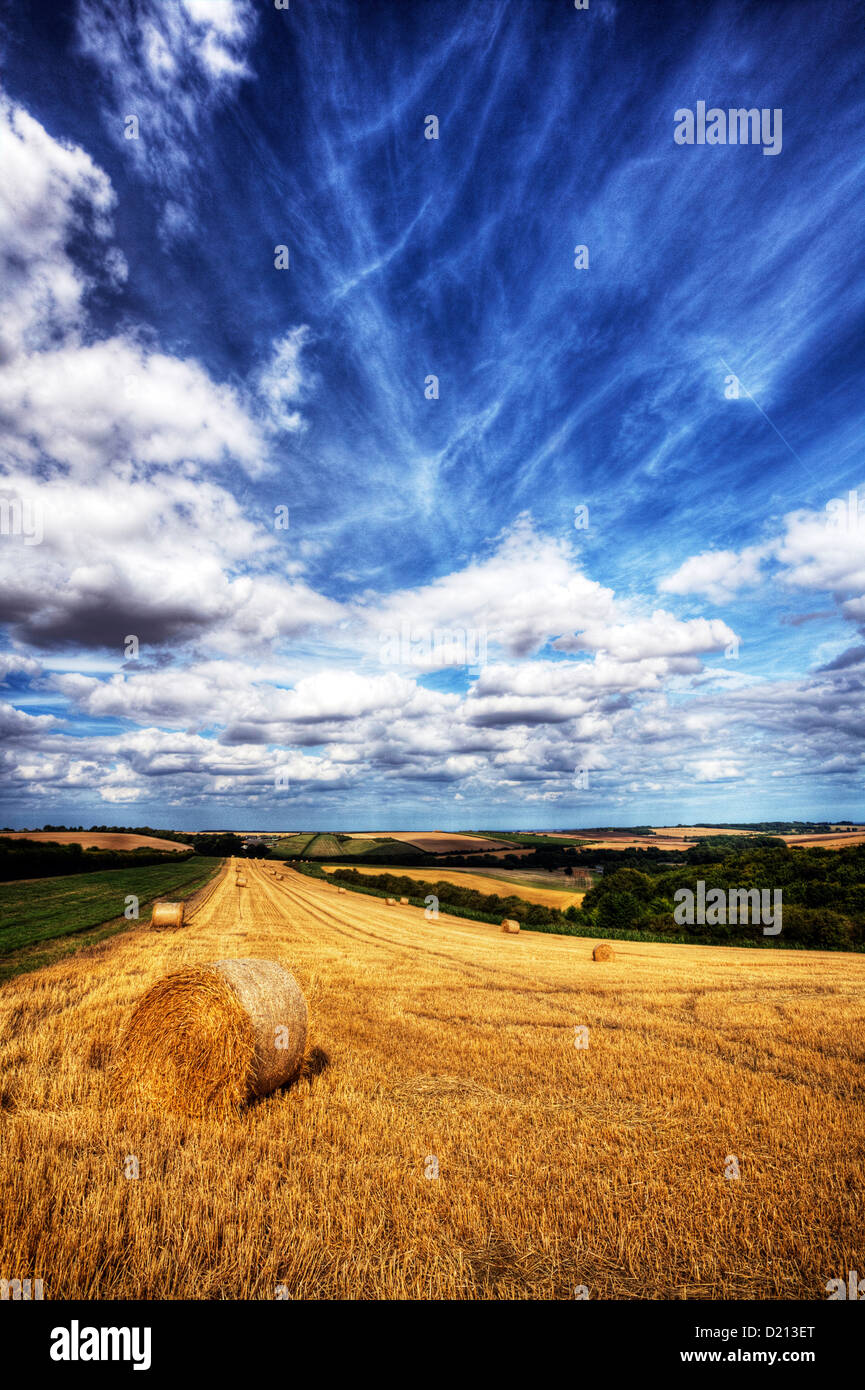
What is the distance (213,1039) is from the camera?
814cm

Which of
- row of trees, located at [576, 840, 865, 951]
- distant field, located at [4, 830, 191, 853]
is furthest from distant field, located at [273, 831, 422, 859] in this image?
row of trees, located at [576, 840, 865, 951]

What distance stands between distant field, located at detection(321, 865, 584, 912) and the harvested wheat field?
137 feet

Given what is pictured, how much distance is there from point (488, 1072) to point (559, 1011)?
205 inches

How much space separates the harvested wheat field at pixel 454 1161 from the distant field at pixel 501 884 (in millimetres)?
41644

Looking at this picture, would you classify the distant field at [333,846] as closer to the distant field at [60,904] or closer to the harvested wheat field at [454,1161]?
the distant field at [60,904]

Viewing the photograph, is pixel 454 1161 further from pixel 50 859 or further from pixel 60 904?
pixel 50 859

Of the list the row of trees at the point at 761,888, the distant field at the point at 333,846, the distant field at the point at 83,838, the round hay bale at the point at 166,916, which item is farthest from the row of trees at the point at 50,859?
the row of trees at the point at 761,888

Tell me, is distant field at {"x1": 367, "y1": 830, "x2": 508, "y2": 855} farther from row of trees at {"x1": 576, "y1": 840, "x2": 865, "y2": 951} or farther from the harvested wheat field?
the harvested wheat field

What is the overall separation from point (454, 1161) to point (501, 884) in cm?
5612

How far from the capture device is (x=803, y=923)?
119 ft

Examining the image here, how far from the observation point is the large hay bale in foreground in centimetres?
774

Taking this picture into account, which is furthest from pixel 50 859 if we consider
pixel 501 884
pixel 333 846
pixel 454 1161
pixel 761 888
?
pixel 454 1161
